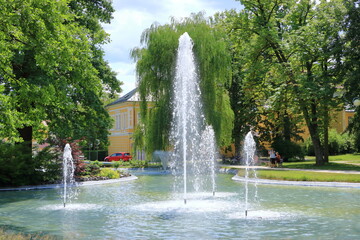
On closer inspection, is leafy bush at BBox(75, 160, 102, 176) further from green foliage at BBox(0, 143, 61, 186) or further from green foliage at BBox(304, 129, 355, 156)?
green foliage at BBox(304, 129, 355, 156)

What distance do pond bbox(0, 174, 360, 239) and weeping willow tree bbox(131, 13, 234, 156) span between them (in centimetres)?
1343

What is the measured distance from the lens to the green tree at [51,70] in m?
14.9

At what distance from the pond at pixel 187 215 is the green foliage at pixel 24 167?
1.77 metres

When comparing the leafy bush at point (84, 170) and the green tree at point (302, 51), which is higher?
the green tree at point (302, 51)

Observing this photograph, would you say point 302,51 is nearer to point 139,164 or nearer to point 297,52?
point 297,52

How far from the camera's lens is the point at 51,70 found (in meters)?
17.3

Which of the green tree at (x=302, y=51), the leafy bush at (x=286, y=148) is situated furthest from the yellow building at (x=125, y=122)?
the green tree at (x=302, y=51)

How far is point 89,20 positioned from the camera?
27.2 metres

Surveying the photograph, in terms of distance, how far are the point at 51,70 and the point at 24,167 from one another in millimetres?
7248

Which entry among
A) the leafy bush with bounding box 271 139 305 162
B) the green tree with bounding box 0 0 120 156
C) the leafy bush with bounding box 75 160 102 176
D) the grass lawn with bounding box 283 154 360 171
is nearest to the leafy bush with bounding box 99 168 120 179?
the leafy bush with bounding box 75 160 102 176

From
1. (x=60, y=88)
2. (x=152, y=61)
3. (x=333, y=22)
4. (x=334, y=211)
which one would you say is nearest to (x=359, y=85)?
(x=333, y=22)

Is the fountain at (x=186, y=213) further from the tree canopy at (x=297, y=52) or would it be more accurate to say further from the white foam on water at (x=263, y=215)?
the tree canopy at (x=297, y=52)

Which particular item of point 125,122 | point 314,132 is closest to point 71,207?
point 314,132

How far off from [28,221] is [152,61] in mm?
22730
